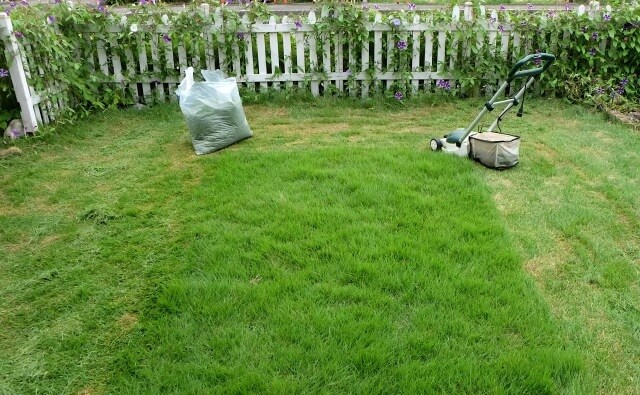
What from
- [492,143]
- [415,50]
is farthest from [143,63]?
[492,143]

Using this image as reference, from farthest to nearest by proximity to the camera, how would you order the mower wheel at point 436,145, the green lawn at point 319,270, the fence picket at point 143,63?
the fence picket at point 143,63
the mower wheel at point 436,145
the green lawn at point 319,270

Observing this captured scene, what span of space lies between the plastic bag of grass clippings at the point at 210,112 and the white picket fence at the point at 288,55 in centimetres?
154

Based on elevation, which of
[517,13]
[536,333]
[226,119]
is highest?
[517,13]

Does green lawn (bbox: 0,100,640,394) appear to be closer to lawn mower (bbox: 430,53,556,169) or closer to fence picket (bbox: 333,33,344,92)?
lawn mower (bbox: 430,53,556,169)

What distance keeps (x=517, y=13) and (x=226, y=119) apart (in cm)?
407

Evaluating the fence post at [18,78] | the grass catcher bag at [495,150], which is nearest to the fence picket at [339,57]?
the grass catcher bag at [495,150]

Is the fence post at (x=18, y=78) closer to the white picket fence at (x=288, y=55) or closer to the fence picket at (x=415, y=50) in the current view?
the white picket fence at (x=288, y=55)

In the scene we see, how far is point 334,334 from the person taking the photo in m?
2.62

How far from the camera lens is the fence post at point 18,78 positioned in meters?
5.19

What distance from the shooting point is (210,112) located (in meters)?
5.12

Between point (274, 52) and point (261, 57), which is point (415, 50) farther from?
point (261, 57)

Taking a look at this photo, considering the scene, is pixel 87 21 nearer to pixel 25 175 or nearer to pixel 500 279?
pixel 25 175

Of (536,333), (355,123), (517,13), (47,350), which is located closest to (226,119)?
(355,123)

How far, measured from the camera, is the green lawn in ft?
8.02
